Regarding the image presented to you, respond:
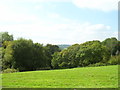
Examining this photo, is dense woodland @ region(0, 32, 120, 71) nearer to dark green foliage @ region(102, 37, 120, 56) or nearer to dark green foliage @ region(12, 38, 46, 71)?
dark green foliage @ region(12, 38, 46, 71)

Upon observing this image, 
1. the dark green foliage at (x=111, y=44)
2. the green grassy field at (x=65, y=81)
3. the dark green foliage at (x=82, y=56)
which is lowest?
the green grassy field at (x=65, y=81)

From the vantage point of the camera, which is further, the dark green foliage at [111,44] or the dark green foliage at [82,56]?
the dark green foliage at [111,44]

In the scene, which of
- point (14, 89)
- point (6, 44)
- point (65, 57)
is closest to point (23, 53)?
point (6, 44)

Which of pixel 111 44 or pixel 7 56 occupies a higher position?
pixel 111 44

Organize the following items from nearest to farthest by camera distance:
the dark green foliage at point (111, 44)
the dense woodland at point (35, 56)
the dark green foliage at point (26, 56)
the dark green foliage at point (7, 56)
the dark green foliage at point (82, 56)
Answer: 1. the dark green foliage at point (7, 56)
2. the dense woodland at point (35, 56)
3. the dark green foliage at point (26, 56)
4. the dark green foliage at point (82, 56)
5. the dark green foliage at point (111, 44)

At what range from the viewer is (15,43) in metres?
39.0

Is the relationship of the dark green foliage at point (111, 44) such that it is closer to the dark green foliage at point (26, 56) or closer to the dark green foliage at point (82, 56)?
the dark green foliage at point (82, 56)

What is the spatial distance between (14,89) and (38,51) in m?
35.4

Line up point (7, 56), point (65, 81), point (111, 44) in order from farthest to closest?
1. point (111, 44)
2. point (7, 56)
3. point (65, 81)

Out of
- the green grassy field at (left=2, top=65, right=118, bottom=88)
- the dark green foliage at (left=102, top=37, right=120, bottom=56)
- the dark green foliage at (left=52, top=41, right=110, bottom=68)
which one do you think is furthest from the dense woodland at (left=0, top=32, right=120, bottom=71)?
the green grassy field at (left=2, top=65, right=118, bottom=88)

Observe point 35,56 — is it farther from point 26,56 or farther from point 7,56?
point 7,56

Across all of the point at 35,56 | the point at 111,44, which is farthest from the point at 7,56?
the point at 111,44

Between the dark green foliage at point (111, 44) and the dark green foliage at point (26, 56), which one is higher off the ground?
the dark green foliage at point (111, 44)

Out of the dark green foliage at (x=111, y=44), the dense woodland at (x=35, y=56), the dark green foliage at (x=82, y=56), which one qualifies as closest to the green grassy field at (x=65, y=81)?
the dense woodland at (x=35, y=56)
